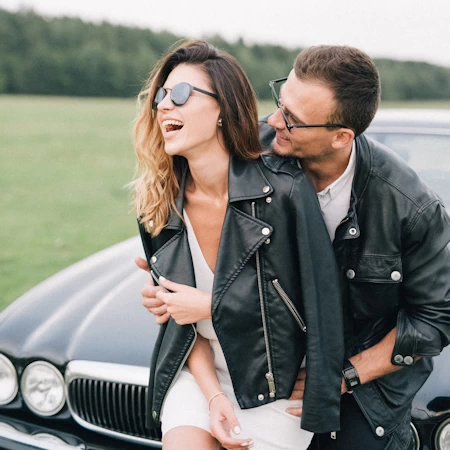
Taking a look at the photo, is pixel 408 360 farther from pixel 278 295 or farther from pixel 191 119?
pixel 191 119

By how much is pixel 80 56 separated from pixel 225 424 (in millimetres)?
49984

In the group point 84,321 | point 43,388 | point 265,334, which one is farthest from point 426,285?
point 43,388

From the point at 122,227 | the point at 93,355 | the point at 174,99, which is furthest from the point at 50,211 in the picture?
the point at 174,99

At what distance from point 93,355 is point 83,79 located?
48515 millimetres

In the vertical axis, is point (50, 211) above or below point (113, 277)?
below

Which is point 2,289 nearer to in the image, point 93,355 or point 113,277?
point 113,277

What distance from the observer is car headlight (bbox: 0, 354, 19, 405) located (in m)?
2.41

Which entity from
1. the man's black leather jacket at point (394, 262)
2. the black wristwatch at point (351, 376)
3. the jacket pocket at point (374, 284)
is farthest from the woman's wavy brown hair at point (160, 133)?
the black wristwatch at point (351, 376)

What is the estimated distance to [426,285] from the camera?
1846mm

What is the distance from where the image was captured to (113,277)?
2.90m

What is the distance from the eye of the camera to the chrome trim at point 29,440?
88.4 inches

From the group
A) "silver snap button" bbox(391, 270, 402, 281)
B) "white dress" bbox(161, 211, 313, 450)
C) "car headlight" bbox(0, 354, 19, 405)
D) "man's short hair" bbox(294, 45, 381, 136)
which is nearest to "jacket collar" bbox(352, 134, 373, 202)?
"man's short hair" bbox(294, 45, 381, 136)

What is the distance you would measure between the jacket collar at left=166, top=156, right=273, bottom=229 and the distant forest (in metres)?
43.2

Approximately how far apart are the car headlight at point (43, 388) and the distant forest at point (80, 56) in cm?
4302
